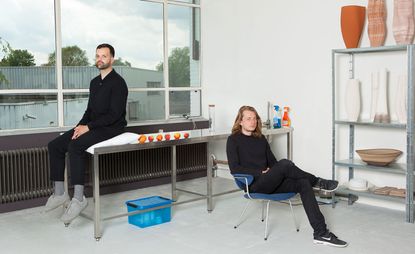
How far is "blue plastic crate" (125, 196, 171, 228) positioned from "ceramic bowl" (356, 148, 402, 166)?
6.31 feet

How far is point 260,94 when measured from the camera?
19.6 ft

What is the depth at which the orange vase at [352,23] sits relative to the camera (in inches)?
185

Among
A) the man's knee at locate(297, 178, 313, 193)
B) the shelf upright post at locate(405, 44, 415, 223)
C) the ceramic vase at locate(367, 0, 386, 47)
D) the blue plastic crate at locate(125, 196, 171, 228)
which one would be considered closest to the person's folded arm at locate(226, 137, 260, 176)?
the man's knee at locate(297, 178, 313, 193)

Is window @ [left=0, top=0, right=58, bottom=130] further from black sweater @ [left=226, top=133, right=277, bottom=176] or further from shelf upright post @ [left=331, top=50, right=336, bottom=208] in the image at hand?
shelf upright post @ [left=331, top=50, right=336, bottom=208]

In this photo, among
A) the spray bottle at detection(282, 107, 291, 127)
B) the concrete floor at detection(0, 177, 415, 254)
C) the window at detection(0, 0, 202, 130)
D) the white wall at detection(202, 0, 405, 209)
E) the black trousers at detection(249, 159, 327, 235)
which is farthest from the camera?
the spray bottle at detection(282, 107, 291, 127)

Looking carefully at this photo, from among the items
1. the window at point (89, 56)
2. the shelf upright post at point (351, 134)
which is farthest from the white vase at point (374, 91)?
the window at point (89, 56)

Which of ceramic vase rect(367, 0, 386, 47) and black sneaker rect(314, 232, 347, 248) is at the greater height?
ceramic vase rect(367, 0, 386, 47)

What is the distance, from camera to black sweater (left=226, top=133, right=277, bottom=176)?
13.5ft

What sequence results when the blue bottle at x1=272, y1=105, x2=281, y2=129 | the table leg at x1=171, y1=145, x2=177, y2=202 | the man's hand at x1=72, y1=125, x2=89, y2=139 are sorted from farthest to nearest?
the blue bottle at x1=272, y1=105, x2=281, y2=129 < the table leg at x1=171, y1=145, x2=177, y2=202 < the man's hand at x1=72, y1=125, x2=89, y2=139

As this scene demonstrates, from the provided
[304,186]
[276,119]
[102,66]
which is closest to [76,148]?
[102,66]

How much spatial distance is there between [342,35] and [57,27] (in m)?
2.99

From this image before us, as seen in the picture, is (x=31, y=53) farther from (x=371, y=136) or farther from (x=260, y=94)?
Answer: (x=371, y=136)

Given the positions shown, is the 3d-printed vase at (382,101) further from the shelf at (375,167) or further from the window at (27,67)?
the window at (27,67)

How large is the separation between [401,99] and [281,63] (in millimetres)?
1627
